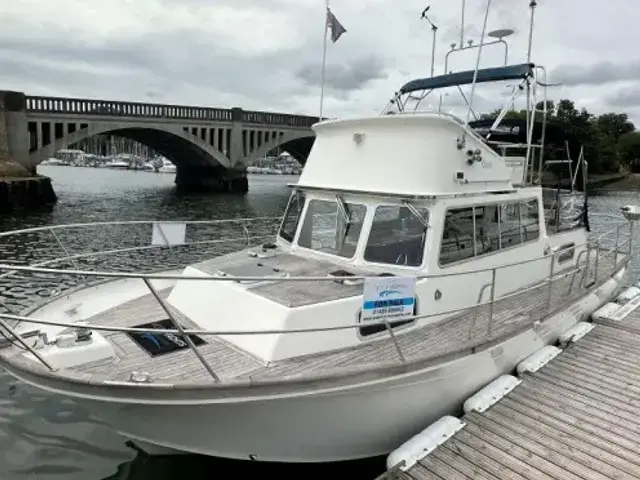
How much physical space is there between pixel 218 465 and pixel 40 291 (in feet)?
30.7

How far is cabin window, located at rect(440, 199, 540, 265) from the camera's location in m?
7.07

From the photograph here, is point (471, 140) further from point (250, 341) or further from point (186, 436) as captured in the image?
point (186, 436)

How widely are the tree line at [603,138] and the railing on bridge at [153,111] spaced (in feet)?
86.8

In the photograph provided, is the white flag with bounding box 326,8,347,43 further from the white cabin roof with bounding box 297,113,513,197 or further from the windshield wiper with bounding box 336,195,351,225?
the windshield wiper with bounding box 336,195,351,225

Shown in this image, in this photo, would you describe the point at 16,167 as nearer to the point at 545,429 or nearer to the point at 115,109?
the point at 115,109

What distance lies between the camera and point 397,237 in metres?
7.03

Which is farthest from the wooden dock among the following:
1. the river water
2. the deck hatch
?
the deck hatch

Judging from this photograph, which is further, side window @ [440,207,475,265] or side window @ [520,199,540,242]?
side window @ [520,199,540,242]

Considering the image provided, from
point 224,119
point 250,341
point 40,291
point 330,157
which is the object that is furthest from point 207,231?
point 224,119

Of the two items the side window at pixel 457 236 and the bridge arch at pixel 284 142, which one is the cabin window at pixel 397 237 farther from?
the bridge arch at pixel 284 142

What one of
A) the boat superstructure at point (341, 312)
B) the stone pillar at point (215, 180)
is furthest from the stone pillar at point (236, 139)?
the boat superstructure at point (341, 312)

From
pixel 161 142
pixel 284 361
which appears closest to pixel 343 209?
pixel 284 361

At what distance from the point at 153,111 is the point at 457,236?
4258 centimetres

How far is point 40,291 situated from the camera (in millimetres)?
13492
